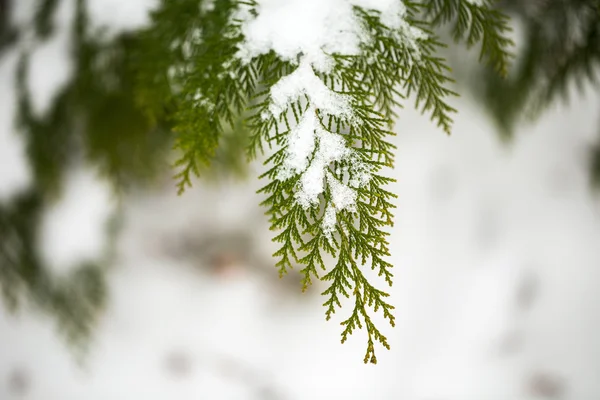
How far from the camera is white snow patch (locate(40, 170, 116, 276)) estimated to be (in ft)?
6.52

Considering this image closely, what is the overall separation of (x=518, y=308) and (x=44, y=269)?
2.92m

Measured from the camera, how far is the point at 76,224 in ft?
6.64

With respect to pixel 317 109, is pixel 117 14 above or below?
above

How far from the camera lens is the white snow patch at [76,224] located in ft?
6.52

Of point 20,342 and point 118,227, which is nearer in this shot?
point 118,227

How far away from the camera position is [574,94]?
2.26m

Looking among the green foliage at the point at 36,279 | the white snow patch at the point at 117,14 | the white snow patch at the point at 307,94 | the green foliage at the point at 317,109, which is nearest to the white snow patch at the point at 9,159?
the green foliage at the point at 36,279

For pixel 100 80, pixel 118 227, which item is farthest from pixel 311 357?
pixel 100 80

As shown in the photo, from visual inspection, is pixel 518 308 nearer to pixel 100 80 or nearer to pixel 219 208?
pixel 219 208

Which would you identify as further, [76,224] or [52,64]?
[76,224]

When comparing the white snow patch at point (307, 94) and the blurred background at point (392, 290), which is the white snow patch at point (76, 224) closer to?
the blurred background at point (392, 290)

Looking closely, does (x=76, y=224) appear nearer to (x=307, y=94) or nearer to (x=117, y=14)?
(x=117, y=14)

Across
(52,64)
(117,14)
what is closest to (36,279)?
(52,64)

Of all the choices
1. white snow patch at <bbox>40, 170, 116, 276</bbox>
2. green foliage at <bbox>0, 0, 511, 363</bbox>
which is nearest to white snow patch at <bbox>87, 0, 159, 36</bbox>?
green foliage at <bbox>0, 0, 511, 363</bbox>
